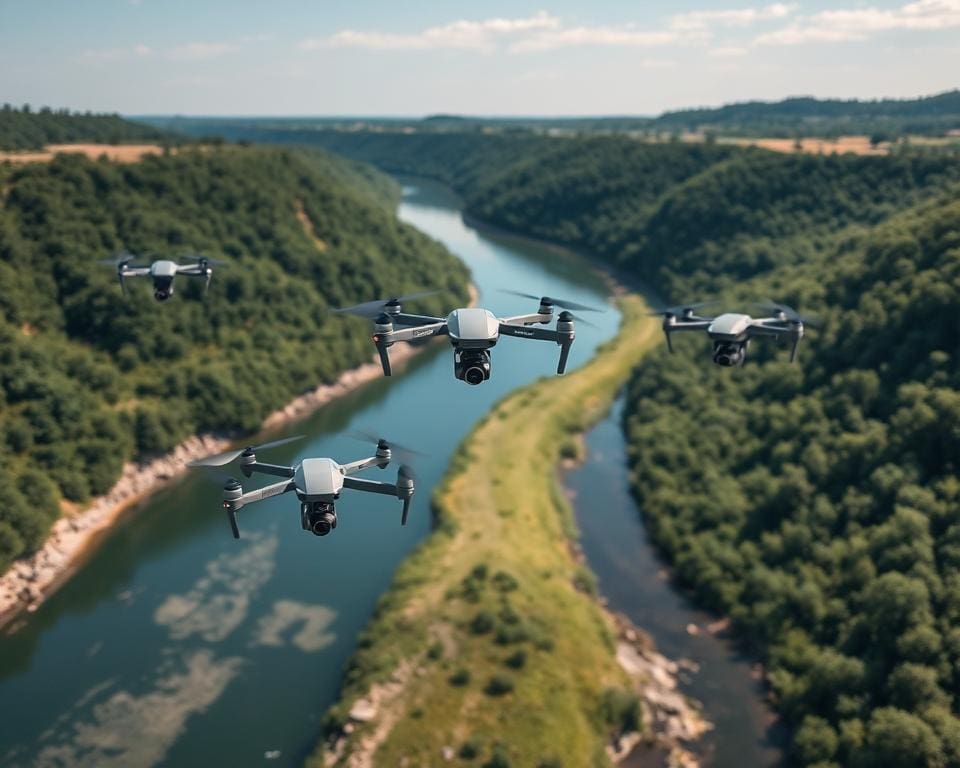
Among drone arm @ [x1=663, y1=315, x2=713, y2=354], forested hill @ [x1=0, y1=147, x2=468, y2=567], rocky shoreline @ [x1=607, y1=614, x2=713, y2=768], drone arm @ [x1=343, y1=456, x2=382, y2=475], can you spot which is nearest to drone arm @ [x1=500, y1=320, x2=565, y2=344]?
drone arm @ [x1=663, y1=315, x2=713, y2=354]

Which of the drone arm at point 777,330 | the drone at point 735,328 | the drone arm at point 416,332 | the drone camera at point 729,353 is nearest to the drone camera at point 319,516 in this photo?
the drone arm at point 416,332

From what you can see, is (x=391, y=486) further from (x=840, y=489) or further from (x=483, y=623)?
(x=840, y=489)

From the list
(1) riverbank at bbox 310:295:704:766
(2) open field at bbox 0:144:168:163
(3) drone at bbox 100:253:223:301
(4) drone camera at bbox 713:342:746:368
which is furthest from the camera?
(2) open field at bbox 0:144:168:163

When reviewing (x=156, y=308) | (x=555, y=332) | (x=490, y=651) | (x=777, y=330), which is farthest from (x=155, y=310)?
(x=777, y=330)

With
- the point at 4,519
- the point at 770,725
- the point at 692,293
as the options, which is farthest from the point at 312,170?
the point at 770,725

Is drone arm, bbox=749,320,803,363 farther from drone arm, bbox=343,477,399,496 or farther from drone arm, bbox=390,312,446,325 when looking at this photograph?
drone arm, bbox=343,477,399,496

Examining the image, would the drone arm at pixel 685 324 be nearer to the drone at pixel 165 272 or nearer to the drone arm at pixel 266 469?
the drone arm at pixel 266 469

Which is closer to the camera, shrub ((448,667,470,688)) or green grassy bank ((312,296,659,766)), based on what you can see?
green grassy bank ((312,296,659,766))

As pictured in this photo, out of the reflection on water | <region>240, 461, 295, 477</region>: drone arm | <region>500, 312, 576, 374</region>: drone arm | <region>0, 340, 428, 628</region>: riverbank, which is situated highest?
<region>500, 312, 576, 374</region>: drone arm
